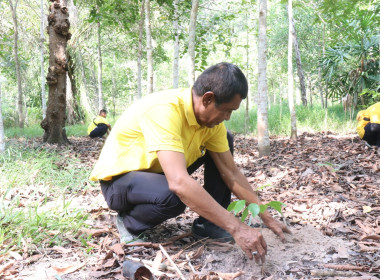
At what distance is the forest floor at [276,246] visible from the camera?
174 centimetres

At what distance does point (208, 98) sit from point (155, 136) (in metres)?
0.36

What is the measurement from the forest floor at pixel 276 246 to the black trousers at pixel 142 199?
158 mm

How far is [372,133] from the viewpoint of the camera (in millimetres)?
4805

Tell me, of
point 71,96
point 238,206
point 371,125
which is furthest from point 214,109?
point 71,96

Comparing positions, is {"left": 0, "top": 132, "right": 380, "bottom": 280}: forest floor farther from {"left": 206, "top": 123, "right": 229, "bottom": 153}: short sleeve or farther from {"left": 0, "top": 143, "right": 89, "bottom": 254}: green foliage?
{"left": 206, "top": 123, "right": 229, "bottom": 153}: short sleeve

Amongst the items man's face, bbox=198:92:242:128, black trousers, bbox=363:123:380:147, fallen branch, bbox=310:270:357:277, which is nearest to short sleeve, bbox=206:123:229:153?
man's face, bbox=198:92:242:128

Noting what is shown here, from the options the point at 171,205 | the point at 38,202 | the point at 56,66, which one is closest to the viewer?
the point at 171,205

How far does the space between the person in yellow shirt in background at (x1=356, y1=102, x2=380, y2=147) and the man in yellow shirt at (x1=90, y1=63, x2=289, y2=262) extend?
11.1 feet

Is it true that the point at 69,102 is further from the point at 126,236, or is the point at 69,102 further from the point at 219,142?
the point at 219,142

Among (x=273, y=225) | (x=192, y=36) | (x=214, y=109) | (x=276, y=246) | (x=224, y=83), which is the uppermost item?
(x=192, y=36)

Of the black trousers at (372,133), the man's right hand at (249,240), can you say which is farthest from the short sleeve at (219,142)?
the black trousers at (372,133)

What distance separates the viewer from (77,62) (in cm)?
1071

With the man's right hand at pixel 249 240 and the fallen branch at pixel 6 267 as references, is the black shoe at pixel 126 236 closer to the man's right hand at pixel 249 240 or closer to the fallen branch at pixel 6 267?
the fallen branch at pixel 6 267

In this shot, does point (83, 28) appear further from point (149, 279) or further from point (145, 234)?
point (149, 279)
